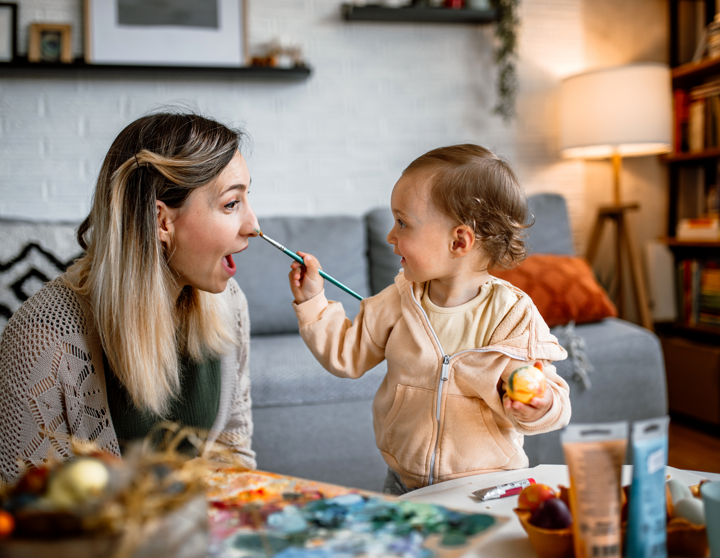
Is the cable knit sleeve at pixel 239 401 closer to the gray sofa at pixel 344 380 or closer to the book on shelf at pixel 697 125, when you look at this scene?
the gray sofa at pixel 344 380

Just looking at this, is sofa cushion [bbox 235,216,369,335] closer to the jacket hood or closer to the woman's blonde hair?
the woman's blonde hair

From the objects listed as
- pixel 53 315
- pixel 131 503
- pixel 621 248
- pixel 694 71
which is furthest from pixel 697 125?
pixel 131 503

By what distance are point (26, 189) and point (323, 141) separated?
143 centimetres

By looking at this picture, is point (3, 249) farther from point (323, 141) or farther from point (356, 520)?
point (356, 520)

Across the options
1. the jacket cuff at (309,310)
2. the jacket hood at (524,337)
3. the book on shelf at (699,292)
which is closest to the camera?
the jacket hood at (524,337)

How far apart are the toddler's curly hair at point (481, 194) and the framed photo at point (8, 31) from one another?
7.78ft

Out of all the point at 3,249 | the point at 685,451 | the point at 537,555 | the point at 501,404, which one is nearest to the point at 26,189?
the point at 3,249

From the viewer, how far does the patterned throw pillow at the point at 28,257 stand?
1.87 meters

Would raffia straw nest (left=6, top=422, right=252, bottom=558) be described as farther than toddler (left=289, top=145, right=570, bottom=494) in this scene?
No

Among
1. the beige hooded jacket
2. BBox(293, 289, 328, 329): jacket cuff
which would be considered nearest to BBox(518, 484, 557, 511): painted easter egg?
the beige hooded jacket

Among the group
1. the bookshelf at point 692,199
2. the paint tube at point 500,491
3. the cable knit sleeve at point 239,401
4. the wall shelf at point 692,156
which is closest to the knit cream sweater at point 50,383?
the cable knit sleeve at point 239,401

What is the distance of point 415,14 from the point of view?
9.21 ft

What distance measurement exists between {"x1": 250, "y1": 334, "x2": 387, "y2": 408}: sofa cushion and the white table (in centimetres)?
101

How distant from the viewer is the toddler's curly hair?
1.00 metres
